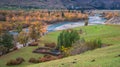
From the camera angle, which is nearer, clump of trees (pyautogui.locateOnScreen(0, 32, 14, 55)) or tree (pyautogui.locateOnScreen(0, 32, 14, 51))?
clump of trees (pyautogui.locateOnScreen(0, 32, 14, 55))

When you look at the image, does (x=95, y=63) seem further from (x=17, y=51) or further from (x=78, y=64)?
(x=17, y=51)

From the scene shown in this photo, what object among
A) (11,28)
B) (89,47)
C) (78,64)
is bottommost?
(11,28)

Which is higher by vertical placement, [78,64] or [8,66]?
[78,64]

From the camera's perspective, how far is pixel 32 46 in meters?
85.9

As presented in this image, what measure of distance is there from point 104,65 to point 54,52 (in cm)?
4773

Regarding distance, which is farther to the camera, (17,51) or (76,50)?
(17,51)

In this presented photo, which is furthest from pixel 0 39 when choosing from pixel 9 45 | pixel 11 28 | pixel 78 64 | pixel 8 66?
pixel 11 28

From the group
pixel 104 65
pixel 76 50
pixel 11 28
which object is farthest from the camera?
pixel 11 28

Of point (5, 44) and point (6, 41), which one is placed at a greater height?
point (6, 41)

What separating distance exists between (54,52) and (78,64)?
4466 cm

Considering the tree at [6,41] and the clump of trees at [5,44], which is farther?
the tree at [6,41]

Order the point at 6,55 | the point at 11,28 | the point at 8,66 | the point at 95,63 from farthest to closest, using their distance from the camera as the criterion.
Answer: the point at 11,28
the point at 6,55
the point at 8,66
the point at 95,63

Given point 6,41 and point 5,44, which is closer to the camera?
point 5,44

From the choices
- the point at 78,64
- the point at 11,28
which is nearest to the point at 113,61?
the point at 78,64
